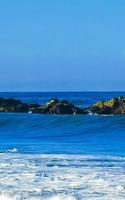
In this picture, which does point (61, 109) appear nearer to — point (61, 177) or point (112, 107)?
point (112, 107)

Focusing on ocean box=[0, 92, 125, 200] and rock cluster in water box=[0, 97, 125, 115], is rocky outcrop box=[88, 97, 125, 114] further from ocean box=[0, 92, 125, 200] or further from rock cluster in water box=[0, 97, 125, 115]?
ocean box=[0, 92, 125, 200]

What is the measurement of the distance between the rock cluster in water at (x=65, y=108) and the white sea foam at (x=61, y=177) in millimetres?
23482

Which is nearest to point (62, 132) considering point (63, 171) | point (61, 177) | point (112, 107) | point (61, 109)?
point (112, 107)

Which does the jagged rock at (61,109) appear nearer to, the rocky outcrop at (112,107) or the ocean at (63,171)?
the rocky outcrop at (112,107)

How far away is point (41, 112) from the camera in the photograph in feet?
152

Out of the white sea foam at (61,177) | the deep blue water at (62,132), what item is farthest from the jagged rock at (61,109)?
the white sea foam at (61,177)

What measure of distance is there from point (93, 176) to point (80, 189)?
182cm

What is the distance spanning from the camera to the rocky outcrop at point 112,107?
41.7 metres

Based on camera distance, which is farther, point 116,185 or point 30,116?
point 30,116

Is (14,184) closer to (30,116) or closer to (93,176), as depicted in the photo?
(93,176)

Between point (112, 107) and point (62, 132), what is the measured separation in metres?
9.85

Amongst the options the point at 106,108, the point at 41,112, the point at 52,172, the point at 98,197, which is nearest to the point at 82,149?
the point at 52,172

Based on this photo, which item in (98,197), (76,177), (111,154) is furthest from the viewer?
(111,154)

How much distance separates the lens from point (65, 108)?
44.7 meters
